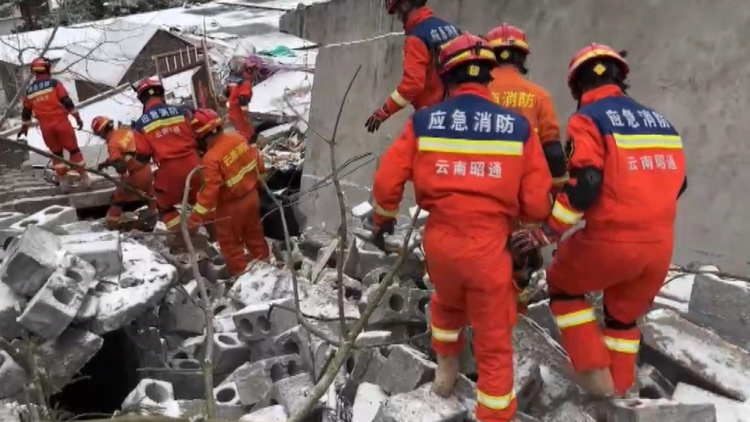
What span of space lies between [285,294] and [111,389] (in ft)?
4.76

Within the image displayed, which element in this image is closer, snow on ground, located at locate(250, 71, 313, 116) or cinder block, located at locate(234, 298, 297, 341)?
cinder block, located at locate(234, 298, 297, 341)

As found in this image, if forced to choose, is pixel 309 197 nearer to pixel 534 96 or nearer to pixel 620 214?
pixel 534 96

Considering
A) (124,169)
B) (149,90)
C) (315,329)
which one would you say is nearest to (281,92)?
(124,169)

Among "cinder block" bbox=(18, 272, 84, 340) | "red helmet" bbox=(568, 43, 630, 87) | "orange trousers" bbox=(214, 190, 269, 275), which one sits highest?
"red helmet" bbox=(568, 43, 630, 87)

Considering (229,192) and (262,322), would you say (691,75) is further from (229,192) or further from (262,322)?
(229,192)

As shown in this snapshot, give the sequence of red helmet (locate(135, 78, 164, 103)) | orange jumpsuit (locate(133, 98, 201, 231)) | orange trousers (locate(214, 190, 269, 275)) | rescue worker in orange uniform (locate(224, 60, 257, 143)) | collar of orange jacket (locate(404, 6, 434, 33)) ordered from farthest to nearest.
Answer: rescue worker in orange uniform (locate(224, 60, 257, 143)) < red helmet (locate(135, 78, 164, 103)) < orange jumpsuit (locate(133, 98, 201, 231)) < orange trousers (locate(214, 190, 269, 275)) < collar of orange jacket (locate(404, 6, 434, 33))

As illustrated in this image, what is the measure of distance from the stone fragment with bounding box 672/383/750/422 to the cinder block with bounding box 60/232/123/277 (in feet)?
11.8

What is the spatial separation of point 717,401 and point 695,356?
361 mm

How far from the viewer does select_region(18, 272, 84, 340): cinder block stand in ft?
14.4

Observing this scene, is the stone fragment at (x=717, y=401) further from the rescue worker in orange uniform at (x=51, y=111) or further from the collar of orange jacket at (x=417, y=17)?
the rescue worker in orange uniform at (x=51, y=111)

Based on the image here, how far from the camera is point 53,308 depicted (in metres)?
4.41

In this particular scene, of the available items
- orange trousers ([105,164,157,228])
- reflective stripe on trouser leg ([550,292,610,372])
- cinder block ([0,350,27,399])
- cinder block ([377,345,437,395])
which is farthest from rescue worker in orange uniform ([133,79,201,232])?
reflective stripe on trouser leg ([550,292,610,372])

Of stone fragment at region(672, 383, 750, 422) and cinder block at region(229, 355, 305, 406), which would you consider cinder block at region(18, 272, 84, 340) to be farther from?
stone fragment at region(672, 383, 750, 422)

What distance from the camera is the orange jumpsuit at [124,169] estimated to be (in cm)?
839
